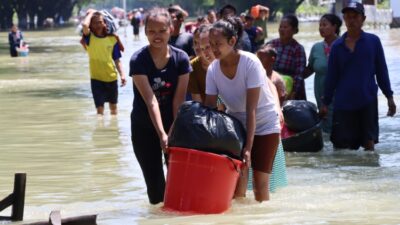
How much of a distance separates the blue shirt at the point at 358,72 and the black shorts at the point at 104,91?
5.20m

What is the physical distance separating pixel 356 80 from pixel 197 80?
2.47 m

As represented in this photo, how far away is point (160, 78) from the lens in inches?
317

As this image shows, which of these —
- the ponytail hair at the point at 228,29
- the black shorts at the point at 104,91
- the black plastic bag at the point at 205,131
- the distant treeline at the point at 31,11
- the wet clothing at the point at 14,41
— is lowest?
the distant treeline at the point at 31,11

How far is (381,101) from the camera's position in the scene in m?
18.1

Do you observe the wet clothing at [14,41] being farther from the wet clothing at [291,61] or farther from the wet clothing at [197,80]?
the wet clothing at [197,80]

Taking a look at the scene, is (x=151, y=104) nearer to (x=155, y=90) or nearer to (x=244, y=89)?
(x=155, y=90)

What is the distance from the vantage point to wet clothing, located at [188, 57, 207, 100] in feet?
29.3

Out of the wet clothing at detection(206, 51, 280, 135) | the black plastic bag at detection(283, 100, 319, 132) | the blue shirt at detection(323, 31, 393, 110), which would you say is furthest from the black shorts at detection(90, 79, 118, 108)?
the wet clothing at detection(206, 51, 280, 135)

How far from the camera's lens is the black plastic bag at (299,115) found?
11749mm

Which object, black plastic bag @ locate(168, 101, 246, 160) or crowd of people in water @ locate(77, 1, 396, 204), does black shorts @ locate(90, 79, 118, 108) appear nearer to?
crowd of people in water @ locate(77, 1, 396, 204)

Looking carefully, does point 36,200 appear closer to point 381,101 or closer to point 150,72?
point 150,72

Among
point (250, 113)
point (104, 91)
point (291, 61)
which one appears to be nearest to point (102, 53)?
point (104, 91)

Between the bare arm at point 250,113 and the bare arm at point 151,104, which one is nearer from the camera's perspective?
the bare arm at point 250,113

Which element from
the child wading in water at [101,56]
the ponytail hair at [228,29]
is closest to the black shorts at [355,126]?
the ponytail hair at [228,29]
